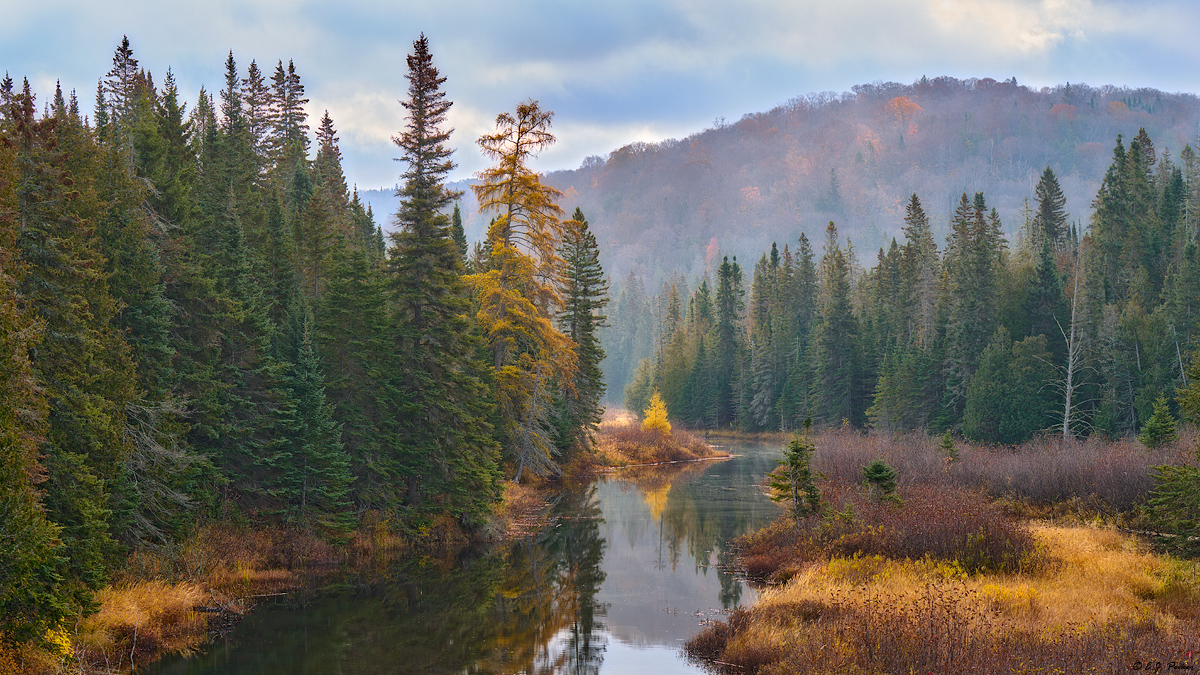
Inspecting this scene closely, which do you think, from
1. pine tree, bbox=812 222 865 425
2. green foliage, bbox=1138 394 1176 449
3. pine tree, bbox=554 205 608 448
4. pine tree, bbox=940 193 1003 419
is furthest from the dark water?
pine tree, bbox=812 222 865 425

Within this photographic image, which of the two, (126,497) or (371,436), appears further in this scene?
(371,436)

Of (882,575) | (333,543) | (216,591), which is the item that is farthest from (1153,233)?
(216,591)

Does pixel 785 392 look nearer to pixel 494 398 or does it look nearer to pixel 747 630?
pixel 494 398

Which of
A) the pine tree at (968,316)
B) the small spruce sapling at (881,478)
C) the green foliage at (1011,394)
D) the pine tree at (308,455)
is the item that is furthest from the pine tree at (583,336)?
the small spruce sapling at (881,478)

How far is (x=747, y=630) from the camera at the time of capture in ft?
57.7

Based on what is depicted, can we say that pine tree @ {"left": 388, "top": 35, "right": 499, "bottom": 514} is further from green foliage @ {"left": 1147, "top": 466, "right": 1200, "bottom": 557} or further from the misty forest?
green foliage @ {"left": 1147, "top": 466, "right": 1200, "bottom": 557}

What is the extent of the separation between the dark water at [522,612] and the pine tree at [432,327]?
3639 mm

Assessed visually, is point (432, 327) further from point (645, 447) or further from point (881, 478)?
point (645, 447)

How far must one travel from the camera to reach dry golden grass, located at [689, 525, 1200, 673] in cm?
1245

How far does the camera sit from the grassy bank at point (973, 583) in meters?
12.9

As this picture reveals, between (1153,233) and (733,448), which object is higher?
(1153,233)

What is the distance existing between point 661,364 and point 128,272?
319 ft

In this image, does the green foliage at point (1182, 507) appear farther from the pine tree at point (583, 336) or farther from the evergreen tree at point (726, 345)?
the evergreen tree at point (726, 345)

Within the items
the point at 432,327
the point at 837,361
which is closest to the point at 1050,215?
the point at 837,361
